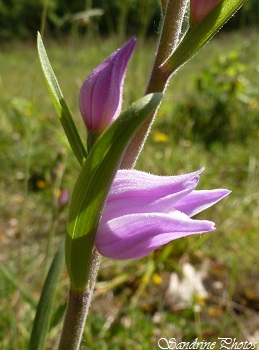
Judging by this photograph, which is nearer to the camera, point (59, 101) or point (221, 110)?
point (59, 101)

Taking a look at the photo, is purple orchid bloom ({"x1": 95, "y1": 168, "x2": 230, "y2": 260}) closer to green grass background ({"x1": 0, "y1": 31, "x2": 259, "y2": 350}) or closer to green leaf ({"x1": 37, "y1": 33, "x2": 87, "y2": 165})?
green leaf ({"x1": 37, "y1": 33, "x2": 87, "y2": 165})

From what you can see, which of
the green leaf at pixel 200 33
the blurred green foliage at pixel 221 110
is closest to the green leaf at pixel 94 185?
the green leaf at pixel 200 33

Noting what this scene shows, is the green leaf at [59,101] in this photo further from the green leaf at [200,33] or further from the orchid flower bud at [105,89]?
the green leaf at [200,33]

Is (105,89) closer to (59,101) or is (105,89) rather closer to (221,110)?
(59,101)

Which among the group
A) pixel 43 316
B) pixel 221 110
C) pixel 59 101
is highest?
pixel 59 101

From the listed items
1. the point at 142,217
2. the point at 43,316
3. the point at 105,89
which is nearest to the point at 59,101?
the point at 105,89

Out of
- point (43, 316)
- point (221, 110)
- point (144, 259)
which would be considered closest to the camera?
point (43, 316)

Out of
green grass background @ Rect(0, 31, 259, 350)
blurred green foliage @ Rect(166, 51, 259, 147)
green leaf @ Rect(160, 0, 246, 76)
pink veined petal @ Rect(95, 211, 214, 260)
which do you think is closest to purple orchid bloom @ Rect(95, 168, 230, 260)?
pink veined petal @ Rect(95, 211, 214, 260)

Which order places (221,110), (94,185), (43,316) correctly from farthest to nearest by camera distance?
(221,110) < (43,316) < (94,185)
